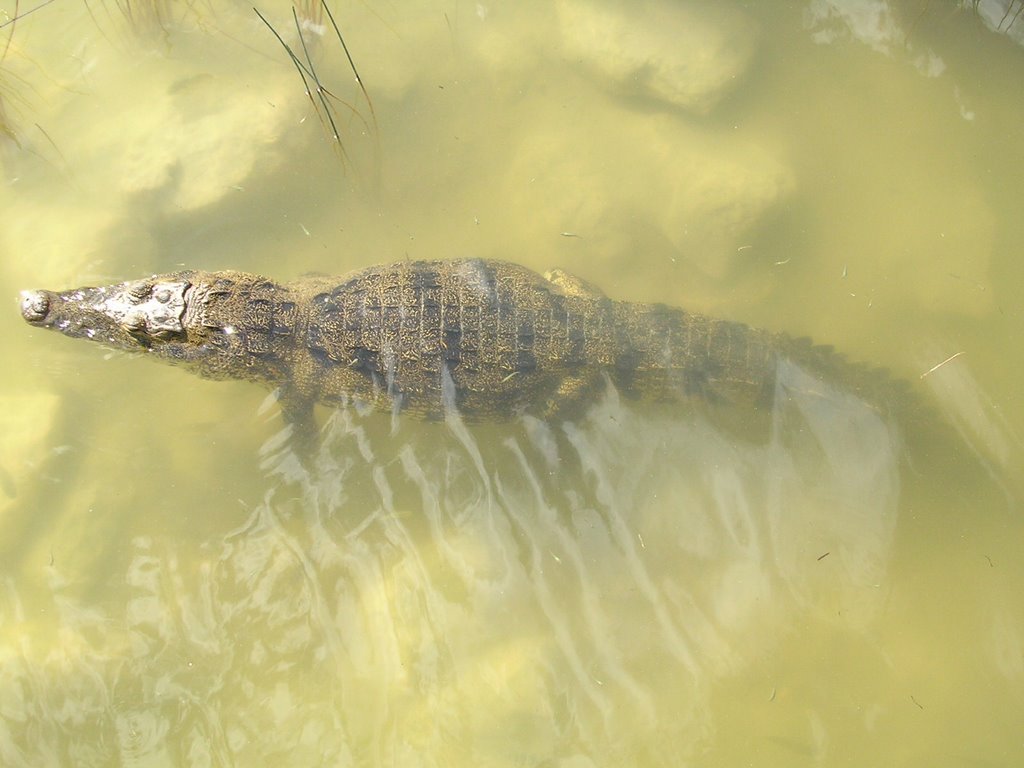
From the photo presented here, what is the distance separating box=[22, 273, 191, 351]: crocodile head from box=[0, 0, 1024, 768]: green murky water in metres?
0.33

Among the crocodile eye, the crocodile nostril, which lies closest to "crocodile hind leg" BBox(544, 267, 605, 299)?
the crocodile eye

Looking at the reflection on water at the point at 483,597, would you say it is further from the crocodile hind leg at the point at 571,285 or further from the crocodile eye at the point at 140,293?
the crocodile eye at the point at 140,293

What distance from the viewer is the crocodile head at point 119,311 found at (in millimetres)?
5012

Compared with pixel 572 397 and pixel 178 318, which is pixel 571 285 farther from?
pixel 178 318

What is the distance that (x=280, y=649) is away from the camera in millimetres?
4516

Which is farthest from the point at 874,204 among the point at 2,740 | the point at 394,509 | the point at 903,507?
the point at 2,740

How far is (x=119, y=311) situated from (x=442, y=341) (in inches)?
97.0

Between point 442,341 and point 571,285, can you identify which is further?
point 571,285

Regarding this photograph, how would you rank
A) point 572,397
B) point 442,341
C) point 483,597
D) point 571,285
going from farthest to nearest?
point 571,285 → point 572,397 → point 442,341 → point 483,597

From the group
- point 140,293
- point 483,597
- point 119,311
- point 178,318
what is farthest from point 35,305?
point 483,597

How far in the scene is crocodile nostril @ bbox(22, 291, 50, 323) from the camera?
4992mm

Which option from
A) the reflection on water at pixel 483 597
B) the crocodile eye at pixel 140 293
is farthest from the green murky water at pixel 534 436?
the crocodile eye at pixel 140 293

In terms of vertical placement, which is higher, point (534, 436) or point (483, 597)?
point (534, 436)

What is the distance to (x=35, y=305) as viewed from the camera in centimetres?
500
